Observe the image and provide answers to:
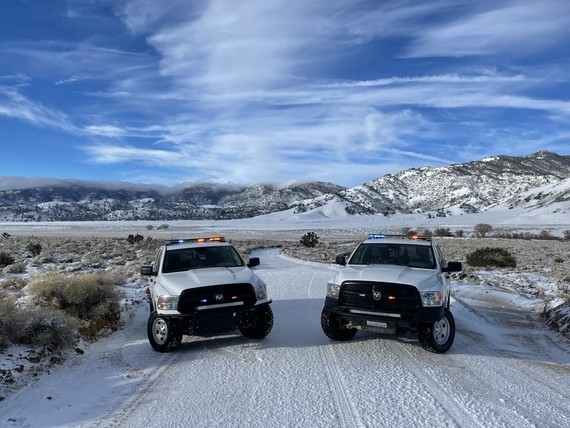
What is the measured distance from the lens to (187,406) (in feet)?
19.3

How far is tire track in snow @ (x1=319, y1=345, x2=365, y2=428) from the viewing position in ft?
17.6

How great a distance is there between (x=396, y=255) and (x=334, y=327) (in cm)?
202

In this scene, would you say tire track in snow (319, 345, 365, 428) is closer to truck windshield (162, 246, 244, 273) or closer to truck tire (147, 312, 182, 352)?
truck tire (147, 312, 182, 352)

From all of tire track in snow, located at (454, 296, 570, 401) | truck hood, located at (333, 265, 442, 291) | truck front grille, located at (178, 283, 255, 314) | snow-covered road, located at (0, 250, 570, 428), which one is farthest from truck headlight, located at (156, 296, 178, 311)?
tire track in snow, located at (454, 296, 570, 401)

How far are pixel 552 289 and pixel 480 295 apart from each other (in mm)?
3258

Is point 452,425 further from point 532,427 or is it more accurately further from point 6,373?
point 6,373

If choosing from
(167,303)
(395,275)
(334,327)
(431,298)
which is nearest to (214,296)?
(167,303)

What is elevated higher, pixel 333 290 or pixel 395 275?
pixel 395 275

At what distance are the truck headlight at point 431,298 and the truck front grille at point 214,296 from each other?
2.91 m

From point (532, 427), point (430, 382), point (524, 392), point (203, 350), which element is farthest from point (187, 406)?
point (524, 392)

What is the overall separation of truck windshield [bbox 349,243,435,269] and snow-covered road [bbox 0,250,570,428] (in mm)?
1454

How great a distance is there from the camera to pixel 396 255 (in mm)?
9664

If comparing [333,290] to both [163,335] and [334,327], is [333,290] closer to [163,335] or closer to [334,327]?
[334,327]

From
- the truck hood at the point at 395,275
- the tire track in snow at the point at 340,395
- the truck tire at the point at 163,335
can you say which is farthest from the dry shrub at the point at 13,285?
the tire track in snow at the point at 340,395
